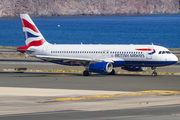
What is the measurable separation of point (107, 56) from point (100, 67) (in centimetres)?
286

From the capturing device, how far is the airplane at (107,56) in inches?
1811

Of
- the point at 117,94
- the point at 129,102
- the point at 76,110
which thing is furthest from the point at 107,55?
the point at 76,110

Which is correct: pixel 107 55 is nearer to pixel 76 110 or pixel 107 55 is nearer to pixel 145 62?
pixel 145 62

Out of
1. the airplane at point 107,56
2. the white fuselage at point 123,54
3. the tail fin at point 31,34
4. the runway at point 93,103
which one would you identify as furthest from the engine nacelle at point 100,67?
the tail fin at point 31,34

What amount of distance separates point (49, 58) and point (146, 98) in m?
22.8

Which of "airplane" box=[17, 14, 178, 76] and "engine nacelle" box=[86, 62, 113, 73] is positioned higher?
"airplane" box=[17, 14, 178, 76]

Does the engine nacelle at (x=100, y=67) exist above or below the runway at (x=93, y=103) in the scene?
above

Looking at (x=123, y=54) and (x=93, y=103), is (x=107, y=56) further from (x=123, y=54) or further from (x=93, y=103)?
(x=93, y=103)

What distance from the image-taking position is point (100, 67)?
45656 mm

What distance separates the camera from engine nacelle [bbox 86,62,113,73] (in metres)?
45.5

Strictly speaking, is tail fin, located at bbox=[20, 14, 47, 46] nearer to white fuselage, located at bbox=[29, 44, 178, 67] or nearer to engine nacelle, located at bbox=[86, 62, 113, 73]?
white fuselage, located at bbox=[29, 44, 178, 67]

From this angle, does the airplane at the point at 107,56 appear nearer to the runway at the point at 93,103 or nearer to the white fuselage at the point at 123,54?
the white fuselage at the point at 123,54

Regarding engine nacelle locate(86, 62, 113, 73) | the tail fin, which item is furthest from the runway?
the tail fin

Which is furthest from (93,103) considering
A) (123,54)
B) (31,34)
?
(31,34)
